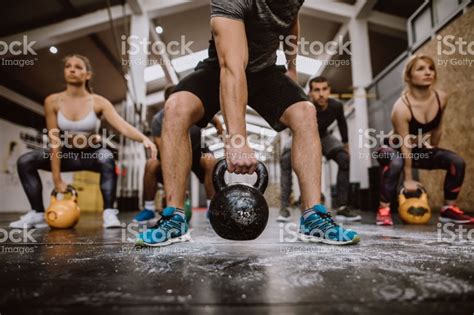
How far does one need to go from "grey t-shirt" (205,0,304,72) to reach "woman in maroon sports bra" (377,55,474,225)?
5.16 ft

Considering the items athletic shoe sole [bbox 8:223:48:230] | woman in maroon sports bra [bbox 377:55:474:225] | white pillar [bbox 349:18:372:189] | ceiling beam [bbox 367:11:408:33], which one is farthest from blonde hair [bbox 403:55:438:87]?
ceiling beam [bbox 367:11:408:33]

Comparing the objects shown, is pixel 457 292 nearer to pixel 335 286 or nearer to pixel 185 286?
pixel 335 286

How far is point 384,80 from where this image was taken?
5637 millimetres

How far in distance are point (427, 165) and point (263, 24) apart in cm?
202

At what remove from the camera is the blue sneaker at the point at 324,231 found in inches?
52.4

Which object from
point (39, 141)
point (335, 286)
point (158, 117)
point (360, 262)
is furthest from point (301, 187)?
point (39, 141)

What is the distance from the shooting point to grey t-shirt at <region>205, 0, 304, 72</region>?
4.45 ft

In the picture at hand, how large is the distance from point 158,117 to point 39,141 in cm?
647

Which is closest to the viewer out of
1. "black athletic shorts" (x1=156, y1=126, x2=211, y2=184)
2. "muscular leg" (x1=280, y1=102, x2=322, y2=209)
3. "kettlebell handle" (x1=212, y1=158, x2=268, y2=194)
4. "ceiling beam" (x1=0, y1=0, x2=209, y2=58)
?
"kettlebell handle" (x1=212, y1=158, x2=268, y2=194)

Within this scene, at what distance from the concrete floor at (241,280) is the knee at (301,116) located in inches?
20.3

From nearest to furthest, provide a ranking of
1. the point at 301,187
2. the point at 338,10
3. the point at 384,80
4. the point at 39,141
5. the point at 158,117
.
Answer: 1. the point at 301,187
2. the point at 158,117
3. the point at 384,80
4. the point at 338,10
5. the point at 39,141

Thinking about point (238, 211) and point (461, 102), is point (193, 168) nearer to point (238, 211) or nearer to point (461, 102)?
point (238, 211)

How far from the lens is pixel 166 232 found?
1.34 metres

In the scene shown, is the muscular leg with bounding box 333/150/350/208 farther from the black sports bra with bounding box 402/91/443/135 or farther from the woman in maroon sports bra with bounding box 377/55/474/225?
the black sports bra with bounding box 402/91/443/135
